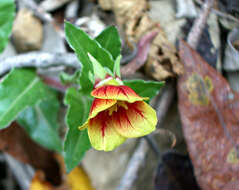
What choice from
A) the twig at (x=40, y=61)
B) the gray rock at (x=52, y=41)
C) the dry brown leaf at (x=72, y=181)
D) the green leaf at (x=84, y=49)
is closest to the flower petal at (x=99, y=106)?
the green leaf at (x=84, y=49)

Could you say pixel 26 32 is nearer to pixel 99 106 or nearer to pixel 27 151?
pixel 27 151

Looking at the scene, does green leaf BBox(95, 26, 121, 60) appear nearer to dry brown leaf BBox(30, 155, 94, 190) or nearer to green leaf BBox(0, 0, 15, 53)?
green leaf BBox(0, 0, 15, 53)

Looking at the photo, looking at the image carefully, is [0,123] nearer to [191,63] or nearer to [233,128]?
[191,63]

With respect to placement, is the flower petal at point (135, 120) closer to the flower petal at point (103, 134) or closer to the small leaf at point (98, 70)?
the flower petal at point (103, 134)

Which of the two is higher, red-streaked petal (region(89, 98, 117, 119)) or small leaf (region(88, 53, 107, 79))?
red-streaked petal (region(89, 98, 117, 119))

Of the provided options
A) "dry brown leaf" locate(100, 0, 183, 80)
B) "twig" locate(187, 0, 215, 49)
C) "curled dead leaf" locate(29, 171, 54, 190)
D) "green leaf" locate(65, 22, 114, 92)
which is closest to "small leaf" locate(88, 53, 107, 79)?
"green leaf" locate(65, 22, 114, 92)

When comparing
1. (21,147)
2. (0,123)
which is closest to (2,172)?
(21,147)

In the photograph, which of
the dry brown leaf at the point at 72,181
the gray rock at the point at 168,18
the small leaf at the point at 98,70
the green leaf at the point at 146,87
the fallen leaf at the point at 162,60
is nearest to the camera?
the small leaf at the point at 98,70
